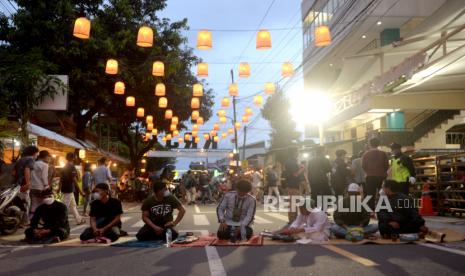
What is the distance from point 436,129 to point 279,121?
2727cm

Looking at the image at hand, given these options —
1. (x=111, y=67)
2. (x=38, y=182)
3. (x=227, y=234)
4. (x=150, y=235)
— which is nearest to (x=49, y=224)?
(x=38, y=182)

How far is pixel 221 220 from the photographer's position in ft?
30.2

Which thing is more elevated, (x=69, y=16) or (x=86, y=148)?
(x=69, y=16)

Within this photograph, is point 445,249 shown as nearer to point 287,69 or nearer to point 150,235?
point 150,235

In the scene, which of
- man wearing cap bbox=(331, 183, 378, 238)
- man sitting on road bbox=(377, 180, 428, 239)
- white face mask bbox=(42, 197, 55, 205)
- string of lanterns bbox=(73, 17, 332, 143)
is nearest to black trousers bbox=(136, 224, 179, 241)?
white face mask bbox=(42, 197, 55, 205)

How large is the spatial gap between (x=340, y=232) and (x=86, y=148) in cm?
1719

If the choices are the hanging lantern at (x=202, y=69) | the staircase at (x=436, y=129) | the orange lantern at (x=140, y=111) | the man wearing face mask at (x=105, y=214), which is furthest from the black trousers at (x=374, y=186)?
the orange lantern at (x=140, y=111)

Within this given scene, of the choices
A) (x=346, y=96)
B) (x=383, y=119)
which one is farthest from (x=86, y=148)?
(x=383, y=119)

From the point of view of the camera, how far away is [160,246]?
28.0ft

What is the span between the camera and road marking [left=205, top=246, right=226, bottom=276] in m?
6.27

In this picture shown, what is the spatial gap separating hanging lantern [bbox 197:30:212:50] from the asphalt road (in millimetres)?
9400

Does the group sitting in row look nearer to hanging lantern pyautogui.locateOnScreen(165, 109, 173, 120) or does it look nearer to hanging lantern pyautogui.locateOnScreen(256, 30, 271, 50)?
hanging lantern pyautogui.locateOnScreen(256, 30, 271, 50)

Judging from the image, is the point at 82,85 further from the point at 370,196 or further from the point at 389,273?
the point at 389,273

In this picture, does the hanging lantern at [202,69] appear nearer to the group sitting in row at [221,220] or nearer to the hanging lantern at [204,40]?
the hanging lantern at [204,40]
